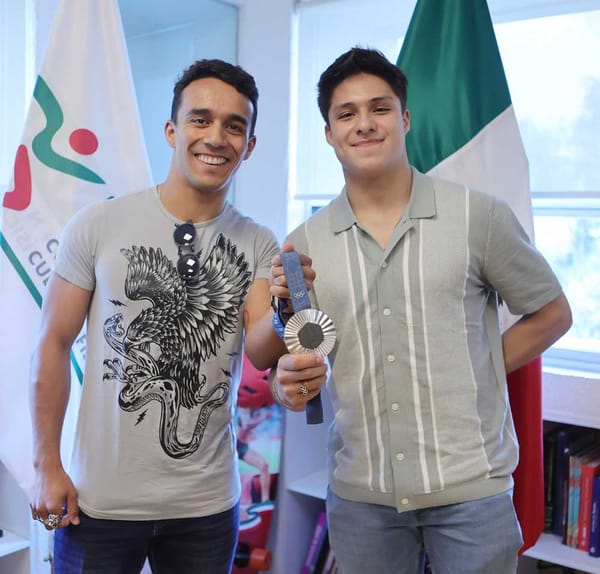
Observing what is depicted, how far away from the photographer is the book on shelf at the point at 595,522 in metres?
1.90

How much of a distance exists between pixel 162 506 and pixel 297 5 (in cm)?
179

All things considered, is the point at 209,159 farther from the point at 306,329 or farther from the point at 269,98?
the point at 269,98

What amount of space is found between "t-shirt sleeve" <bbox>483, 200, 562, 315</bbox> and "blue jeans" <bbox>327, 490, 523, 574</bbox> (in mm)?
366

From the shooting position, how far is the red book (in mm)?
1930

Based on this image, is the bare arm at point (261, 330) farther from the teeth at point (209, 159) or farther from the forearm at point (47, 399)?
the forearm at point (47, 399)

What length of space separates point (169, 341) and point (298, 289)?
341 millimetres

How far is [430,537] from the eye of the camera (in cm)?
133

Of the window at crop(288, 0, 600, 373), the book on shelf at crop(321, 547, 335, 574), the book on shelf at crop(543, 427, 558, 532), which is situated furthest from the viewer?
the book on shelf at crop(321, 547, 335, 574)

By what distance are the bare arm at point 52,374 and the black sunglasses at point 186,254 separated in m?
0.19

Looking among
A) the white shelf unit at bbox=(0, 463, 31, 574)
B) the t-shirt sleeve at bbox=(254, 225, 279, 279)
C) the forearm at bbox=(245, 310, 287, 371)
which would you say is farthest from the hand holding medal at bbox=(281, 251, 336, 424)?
the white shelf unit at bbox=(0, 463, 31, 574)

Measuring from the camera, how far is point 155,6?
2.37m

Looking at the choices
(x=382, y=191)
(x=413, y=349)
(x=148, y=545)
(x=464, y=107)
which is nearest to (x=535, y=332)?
(x=413, y=349)

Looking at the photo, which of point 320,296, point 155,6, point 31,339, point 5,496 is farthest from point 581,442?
point 155,6

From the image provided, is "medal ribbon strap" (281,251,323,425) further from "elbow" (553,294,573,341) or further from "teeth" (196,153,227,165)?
"elbow" (553,294,573,341)
